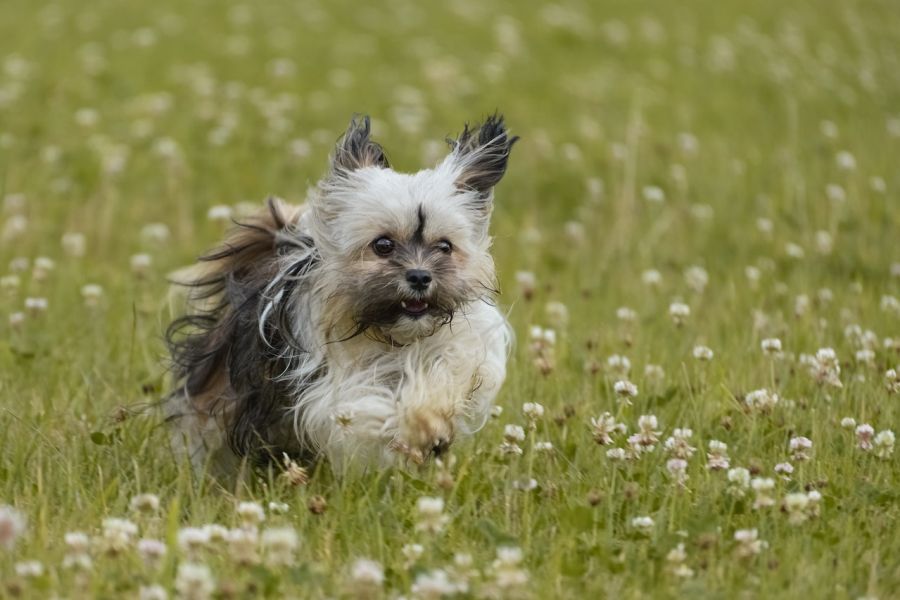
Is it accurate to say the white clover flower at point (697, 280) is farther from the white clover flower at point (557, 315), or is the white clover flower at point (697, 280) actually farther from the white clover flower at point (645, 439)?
the white clover flower at point (645, 439)

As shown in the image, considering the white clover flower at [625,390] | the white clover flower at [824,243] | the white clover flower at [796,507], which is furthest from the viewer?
the white clover flower at [824,243]

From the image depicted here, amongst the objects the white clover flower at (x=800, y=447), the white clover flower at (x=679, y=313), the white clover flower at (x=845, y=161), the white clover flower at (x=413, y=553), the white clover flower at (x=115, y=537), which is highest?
the white clover flower at (x=845, y=161)

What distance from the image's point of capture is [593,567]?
156 inches

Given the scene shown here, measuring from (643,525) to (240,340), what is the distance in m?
1.80

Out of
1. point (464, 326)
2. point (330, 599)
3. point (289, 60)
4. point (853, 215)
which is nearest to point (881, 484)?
point (464, 326)

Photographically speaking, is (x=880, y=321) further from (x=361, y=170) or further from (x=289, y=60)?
(x=289, y=60)

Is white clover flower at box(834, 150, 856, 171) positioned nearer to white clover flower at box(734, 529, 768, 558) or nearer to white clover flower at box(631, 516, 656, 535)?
white clover flower at box(631, 516, 656, 535)

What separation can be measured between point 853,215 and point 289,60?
654 cm

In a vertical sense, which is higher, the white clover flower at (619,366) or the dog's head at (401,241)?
the dog's head at (401,241)

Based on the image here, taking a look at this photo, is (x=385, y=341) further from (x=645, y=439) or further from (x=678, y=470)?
(x=678, y=470)

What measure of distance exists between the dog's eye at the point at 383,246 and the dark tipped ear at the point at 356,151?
33cm

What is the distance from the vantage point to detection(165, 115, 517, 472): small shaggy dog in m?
4.71

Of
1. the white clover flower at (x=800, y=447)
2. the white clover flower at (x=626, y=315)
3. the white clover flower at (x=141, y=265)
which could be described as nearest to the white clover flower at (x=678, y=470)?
the white clover flower at (x=800, y=447)

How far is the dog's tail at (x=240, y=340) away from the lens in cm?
499
